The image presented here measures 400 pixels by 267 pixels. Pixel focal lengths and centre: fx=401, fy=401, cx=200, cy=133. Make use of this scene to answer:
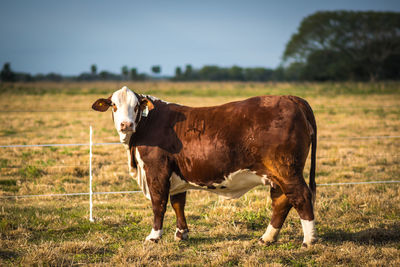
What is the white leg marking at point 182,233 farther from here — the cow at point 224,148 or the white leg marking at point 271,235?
the white leg marking at point 271,235

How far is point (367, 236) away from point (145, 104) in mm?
3358

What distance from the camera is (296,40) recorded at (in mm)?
52875

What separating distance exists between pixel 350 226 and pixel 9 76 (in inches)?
2202

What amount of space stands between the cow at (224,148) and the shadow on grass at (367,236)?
719 millimetres

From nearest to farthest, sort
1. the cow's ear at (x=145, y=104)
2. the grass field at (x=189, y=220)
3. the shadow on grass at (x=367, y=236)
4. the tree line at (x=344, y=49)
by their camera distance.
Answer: the grass field at (x=189, y=220)
the cow's ear at (x=145, y=104)
the shadow on grass at (x=367, y=236)
the tree line at (x=344, y=49)

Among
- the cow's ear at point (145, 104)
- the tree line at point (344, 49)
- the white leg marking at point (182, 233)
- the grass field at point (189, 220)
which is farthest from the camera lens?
the tree line at point (344, 49)

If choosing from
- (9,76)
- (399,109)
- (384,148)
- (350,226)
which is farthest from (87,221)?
(9,76)

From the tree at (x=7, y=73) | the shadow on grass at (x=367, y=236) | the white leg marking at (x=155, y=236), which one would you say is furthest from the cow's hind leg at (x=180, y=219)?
the tree at (x=7, y=73)

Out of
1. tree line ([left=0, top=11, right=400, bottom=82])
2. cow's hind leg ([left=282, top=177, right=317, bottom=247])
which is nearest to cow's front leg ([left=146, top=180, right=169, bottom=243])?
cow's hind leg ([left=282, top=177, right=317, bottom=247])

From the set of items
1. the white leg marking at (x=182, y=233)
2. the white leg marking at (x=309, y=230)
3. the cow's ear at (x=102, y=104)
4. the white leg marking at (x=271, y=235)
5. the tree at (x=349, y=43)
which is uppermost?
the tree at (x=349, y=43)

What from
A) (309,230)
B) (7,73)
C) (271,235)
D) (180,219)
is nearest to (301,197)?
(309,230)

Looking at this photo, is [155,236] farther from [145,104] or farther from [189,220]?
[145,104]

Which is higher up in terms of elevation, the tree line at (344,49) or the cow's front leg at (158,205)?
the tree line at (344,49)

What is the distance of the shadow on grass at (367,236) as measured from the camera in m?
5.19
